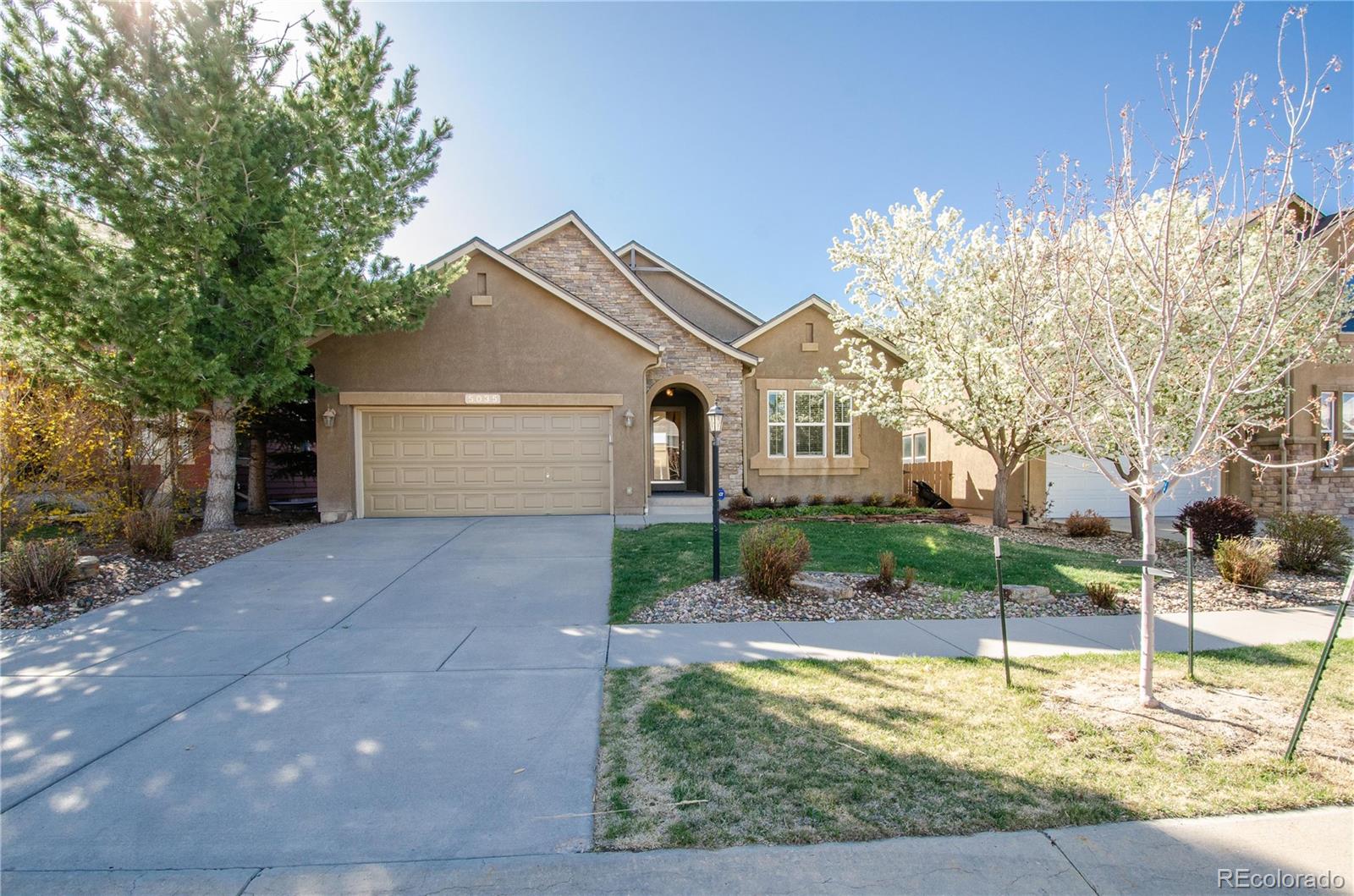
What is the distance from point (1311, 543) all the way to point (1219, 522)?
134cm

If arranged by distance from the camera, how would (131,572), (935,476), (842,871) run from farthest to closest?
1. (935,476)
2. (131,572)
3. (842,871)

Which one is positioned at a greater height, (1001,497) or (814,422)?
(814,422)

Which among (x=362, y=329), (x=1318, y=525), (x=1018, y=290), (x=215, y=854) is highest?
(x=362, y=329)

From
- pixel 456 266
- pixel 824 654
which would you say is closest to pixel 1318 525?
pixel 824 654

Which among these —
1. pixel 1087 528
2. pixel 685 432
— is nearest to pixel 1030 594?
pixel 1087 528

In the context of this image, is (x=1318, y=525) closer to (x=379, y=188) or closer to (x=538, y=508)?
(x=538, y=508)

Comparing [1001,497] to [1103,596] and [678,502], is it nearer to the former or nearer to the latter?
[1103,596]

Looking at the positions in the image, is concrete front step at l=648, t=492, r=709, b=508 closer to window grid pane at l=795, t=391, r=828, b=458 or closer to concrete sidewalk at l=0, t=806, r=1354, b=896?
window grid pane at l=795, t=391, r=828, b=458

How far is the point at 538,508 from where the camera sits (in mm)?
13203

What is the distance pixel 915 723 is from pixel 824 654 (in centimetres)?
145

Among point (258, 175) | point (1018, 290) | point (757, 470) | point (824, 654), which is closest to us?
point (1018, 290)

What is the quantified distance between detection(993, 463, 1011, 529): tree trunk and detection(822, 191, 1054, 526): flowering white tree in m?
0.02

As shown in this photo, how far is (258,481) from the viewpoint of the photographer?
15016mm

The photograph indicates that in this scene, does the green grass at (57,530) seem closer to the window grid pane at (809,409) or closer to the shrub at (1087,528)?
the window grid pane at (809,409)
